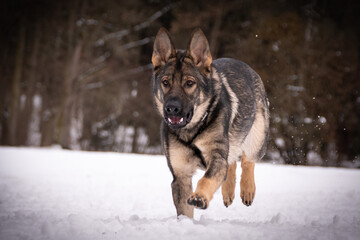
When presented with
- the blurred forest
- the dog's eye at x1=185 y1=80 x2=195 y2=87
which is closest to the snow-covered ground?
the dog's eye at x1=185 y1=80 x2=195 y2=87

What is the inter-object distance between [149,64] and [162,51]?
43.2 ft

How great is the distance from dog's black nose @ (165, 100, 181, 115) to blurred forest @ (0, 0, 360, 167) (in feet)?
25.5

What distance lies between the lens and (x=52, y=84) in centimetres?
2017

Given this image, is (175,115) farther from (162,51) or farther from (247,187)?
(247,187)

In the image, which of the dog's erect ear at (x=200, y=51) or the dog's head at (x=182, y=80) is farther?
the dog's erect ear at (x=200, y=51)

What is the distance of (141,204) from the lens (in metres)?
5.22

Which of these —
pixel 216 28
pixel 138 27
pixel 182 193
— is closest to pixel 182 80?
pixel 182 193

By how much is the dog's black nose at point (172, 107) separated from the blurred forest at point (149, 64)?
25.5ft

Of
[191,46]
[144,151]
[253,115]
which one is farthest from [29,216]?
[144,151]

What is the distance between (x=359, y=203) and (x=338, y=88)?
8270 millimetres

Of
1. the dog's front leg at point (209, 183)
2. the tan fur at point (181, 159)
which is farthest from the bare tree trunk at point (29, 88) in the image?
the dog's front leg at point (209, 183)

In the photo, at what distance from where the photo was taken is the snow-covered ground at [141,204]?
3096 mm

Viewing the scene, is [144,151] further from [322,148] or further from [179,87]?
[179,87]

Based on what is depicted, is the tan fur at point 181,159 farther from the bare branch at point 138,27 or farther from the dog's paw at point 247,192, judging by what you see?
the bare branch at point 138,27
